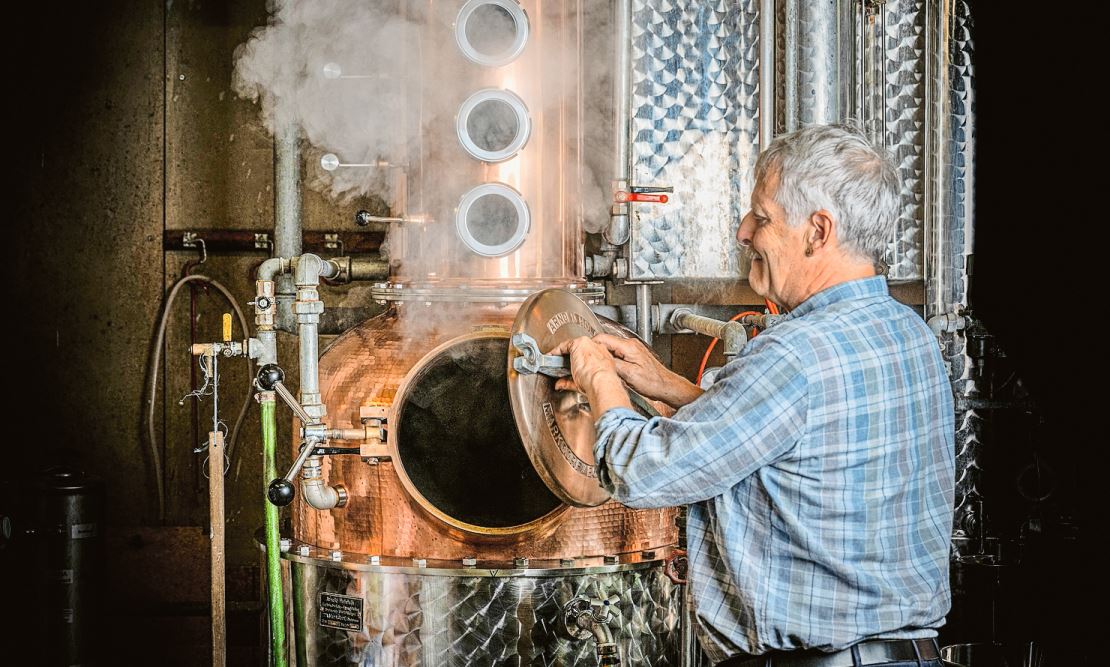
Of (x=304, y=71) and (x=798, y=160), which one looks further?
(x=304, y=71)

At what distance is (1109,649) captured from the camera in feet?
10.9

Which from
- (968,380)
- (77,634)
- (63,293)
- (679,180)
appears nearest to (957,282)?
(968,380)

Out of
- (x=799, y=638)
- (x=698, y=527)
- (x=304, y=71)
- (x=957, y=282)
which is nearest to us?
(x=799, y=638)

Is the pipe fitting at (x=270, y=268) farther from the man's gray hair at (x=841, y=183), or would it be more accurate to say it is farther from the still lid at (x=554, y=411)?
the man's gray hair at (x=841, y=183)

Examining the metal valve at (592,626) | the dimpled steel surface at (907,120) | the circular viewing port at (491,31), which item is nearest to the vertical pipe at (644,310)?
the dimpled steel surface at (907,120)

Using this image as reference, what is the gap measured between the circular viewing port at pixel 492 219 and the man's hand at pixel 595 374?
30.2 inches

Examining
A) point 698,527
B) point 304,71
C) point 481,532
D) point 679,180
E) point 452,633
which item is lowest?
point 452,633

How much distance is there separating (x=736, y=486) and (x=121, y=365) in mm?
3955

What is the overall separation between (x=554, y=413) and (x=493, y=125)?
3.34 ft

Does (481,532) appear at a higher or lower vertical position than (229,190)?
lower

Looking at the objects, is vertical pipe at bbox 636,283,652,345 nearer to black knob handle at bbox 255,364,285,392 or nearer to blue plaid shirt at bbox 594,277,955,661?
black knob handle at bbox 255,364,285,392

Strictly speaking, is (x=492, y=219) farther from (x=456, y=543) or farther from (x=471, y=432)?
(x=456, y=543)

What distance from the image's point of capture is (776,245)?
73.2 inches

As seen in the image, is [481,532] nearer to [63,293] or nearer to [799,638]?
[799,638]
